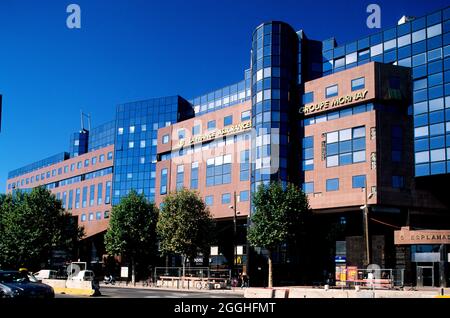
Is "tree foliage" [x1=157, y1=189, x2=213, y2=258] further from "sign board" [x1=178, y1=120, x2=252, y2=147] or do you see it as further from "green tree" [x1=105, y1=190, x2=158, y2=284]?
"sign board" [x1=178, y1=120, x2=252, y2=147]

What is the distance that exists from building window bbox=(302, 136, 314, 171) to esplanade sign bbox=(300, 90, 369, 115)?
361 cm

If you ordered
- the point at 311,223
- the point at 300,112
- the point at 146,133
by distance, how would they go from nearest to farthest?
the point at 311,223 < the point at 300,112 < the point at 146,133

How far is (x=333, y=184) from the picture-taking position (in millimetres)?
65125

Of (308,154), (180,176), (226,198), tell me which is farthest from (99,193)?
(308,154)

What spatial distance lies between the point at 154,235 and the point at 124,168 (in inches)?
1542

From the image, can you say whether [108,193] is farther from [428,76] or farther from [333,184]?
[428,76]

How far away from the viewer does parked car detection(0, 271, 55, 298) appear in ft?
72.5

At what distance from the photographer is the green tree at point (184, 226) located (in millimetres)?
66625

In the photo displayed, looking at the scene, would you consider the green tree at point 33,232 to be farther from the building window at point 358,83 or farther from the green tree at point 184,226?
the building window at point 358,83

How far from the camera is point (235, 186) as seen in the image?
75875mm

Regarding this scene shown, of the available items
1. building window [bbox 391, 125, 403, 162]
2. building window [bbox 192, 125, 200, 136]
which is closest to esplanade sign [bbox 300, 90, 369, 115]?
building window [bbox 391, 125, 403, 162]

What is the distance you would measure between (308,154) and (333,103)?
23.8 ft

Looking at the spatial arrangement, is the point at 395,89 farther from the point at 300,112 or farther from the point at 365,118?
the point at 300,112
